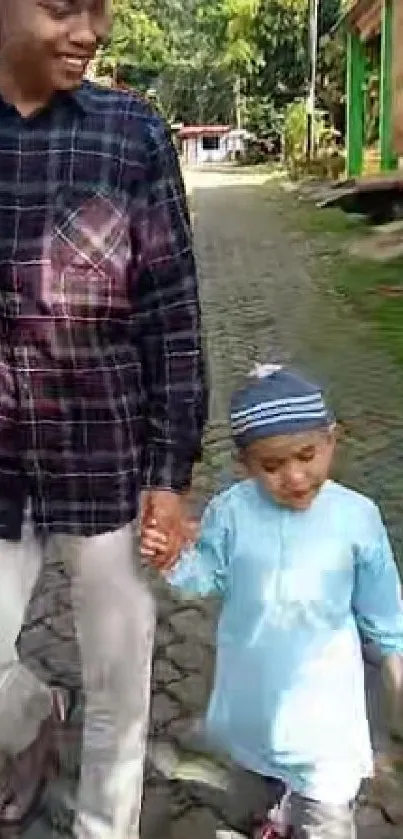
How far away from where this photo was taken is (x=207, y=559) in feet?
8.78

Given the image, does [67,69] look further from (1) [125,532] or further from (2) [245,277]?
(2) [245,277]

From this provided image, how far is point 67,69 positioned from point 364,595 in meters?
1.08

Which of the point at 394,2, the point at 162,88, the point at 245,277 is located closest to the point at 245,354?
the point at 245,277

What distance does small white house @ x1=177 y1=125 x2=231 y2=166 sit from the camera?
5728cm

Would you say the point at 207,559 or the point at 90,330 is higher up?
the point at 90,330

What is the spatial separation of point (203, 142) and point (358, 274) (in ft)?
157

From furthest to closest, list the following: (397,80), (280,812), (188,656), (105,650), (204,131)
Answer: (204,131)
(397,80)
(188,656)
(280,812)
(105,650)

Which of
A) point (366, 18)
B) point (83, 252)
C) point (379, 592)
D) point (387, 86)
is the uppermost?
point (366, 18)

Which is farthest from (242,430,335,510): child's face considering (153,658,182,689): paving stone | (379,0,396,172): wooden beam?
(379,0,396,172): wooden beam

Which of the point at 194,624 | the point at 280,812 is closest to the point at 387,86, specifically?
the point at 194,624

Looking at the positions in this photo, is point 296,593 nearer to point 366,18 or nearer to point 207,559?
point 207,559

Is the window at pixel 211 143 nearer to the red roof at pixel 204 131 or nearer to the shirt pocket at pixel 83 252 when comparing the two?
the red roof at pixel 204 131

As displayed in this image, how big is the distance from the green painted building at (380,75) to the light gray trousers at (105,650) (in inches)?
513

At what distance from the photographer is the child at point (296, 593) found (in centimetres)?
258
